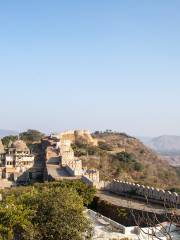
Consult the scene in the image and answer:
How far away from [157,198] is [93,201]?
392cm

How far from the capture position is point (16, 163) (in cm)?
4128

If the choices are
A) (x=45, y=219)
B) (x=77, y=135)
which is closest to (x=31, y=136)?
(x=77, y=135)

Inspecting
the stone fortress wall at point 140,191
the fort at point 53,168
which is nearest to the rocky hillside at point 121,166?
the fort at point 53,168

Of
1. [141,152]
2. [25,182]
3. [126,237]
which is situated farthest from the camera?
[141,152]

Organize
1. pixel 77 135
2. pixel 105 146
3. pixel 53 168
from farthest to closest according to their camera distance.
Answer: pixel 77 135
pixel 105 146
pixel 53 168

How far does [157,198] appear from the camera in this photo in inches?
1064

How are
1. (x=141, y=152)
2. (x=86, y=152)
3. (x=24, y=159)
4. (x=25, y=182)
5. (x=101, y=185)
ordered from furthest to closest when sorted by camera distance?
(x=141, y=152)
(x=86, y=152)
(x=24, y=159)
(x=25, y=182)
(x=101, y=185)

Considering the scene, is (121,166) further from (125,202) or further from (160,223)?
(160,223)

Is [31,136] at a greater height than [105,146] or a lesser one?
greater

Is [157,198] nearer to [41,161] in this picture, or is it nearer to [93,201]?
[93,201]

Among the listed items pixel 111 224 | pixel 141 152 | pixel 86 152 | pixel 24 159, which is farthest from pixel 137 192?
pixel 141 152

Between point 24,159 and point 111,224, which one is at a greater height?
point 24,159

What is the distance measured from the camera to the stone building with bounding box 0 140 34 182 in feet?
131

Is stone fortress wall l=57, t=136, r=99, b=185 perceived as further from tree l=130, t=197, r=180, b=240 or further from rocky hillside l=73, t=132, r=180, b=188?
tree l=130, t=197, r=180, b=240
